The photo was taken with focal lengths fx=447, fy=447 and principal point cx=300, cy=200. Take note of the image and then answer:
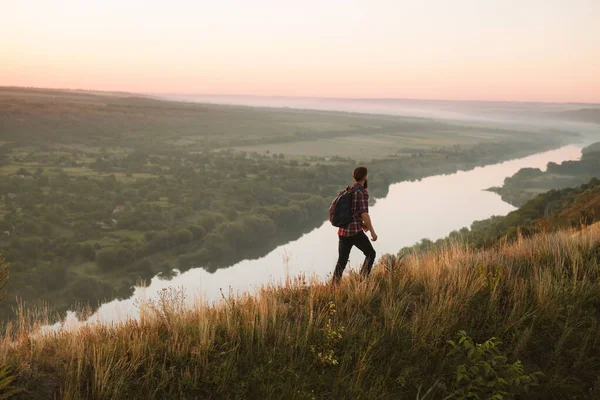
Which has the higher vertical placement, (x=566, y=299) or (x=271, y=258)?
(x=566, y=299)

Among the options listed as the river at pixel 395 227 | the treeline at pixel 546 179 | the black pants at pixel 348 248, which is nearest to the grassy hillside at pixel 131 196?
the river at pixel 395 227

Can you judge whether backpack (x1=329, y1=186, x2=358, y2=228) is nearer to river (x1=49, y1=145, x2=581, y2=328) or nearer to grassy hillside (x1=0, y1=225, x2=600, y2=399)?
grassy hillside (x1=0, y1=225, x2=600, y2=399)

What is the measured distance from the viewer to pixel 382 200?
327ft

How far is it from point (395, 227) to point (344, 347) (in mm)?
74611

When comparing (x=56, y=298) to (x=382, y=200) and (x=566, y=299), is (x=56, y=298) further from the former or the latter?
(x=382, y=200)

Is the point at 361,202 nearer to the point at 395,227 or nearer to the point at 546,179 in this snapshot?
the point at 395,227

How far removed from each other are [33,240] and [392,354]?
75.6 m

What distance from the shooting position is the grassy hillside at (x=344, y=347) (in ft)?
11.8

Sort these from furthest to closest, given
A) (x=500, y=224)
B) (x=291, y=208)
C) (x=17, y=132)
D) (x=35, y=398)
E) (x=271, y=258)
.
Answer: (x=17, y=132) → (x=291, y=208) → (x=271, y=258) → (x=500, y=224) → (x=35, y=398)

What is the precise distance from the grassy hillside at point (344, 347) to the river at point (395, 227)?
2754 centimetres

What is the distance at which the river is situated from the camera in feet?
183

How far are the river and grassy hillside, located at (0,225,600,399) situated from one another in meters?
27.5

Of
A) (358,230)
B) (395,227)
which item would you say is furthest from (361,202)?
(395,227)

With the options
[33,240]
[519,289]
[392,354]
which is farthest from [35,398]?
[33,240]
